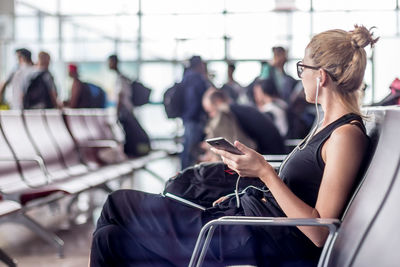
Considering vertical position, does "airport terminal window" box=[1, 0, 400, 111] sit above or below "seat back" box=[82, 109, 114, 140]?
above

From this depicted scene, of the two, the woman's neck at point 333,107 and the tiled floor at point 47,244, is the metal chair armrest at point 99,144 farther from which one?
the woman's neck at point 333,107

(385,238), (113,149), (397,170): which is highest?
(397,170)

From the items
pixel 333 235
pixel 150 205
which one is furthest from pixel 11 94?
pixel 333 235

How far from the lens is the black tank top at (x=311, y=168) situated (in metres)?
2.08

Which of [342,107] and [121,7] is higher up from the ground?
[121,7]

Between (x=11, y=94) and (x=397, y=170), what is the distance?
6.86 metres

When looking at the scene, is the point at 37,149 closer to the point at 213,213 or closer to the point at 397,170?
the point at 213,213

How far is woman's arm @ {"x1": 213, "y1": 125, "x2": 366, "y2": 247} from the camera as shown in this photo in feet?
6.35

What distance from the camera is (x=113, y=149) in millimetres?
6957

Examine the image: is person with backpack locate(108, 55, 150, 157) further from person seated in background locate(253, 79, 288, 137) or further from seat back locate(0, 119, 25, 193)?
seat back locate(0, 119, 25, 193)

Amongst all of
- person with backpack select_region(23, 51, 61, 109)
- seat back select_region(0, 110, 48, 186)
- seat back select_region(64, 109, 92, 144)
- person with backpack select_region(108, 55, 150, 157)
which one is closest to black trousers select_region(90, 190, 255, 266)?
seat back select_region(0, 110, 48, 186)

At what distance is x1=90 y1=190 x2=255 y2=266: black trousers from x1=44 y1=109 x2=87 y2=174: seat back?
149 inches

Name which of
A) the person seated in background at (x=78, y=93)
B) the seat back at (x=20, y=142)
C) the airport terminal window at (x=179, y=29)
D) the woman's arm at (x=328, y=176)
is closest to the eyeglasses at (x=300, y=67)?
the woman's arm at (x=328, y=176)

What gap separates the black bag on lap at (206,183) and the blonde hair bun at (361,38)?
67 cm
